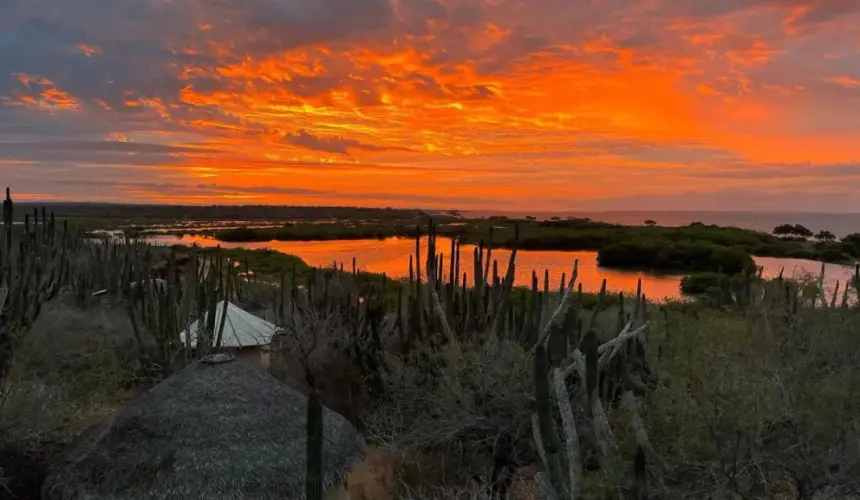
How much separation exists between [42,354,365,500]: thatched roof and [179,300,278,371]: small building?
4183 mm

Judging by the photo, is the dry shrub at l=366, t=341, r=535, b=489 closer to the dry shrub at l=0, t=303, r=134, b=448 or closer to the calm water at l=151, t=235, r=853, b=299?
the dry shrub at l=0, t=303, r=134, b=448

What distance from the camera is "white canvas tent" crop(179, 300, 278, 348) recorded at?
11719mm

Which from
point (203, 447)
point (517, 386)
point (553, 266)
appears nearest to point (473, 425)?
point (517, 386)

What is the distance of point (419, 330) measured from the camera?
10477 millimetres

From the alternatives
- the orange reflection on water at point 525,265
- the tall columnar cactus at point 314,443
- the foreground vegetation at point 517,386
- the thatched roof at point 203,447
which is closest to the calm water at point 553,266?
the orange reflection on water at point 525,265

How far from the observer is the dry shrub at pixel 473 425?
7910 mm

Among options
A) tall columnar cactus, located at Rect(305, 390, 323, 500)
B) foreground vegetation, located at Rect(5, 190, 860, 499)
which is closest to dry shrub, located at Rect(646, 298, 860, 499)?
foreground vegetation, located at Rect(5, 190, 860, 499)

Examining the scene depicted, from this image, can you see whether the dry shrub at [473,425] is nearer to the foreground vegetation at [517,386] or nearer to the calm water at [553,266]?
the foreground vegetation at [517,386]

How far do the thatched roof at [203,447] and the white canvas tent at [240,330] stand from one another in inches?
164

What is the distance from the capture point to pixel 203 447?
22.0ft

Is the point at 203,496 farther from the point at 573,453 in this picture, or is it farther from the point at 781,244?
the point at 781,244

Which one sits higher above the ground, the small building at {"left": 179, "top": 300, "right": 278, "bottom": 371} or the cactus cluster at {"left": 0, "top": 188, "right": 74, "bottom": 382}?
the cactus cluster at {"left": 0, "top": 188, "right": 74, "bottom": 382}

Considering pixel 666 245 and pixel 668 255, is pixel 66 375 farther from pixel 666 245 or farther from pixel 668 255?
pixel 666 245

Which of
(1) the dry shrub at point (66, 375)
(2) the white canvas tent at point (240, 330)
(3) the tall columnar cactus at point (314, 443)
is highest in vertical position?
(3) the tall columnar cactus at point (314, 443)
